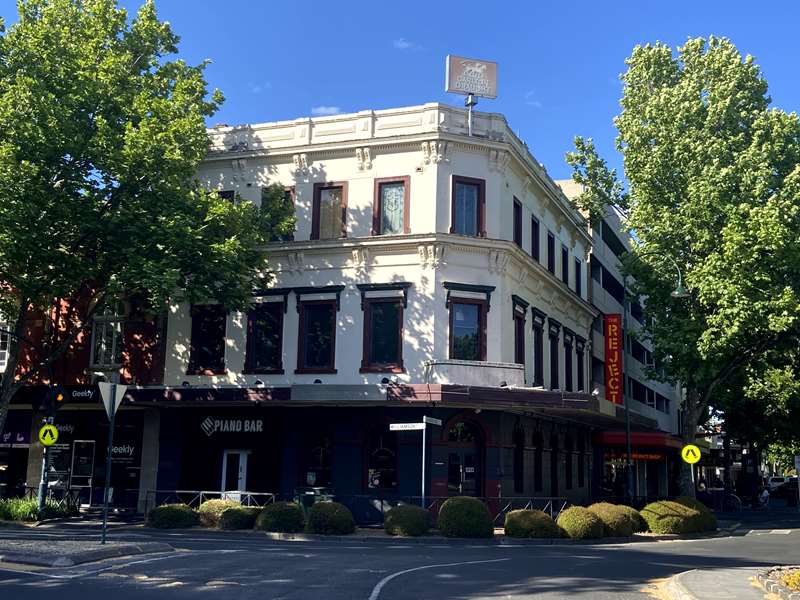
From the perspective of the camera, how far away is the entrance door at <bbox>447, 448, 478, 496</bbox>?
2723 centimetres

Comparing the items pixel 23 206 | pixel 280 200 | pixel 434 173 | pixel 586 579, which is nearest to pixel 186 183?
pixel 280 200

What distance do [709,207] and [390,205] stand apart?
1229 cm

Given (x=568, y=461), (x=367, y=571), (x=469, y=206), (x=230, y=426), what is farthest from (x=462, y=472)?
(x=367, y=571)

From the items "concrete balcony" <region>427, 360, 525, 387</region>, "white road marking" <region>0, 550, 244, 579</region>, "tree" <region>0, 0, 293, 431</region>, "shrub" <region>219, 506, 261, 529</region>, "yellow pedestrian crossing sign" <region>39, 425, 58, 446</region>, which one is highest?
"tree" <region>0, 0, 293, 431</region>

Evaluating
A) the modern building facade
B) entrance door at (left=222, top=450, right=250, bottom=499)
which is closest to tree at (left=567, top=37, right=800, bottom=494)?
the modern building facade

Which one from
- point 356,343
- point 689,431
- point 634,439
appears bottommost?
Result: point 634,439

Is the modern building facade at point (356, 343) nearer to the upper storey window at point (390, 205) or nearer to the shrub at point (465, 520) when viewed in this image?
the upper storey window at point (390, 205)

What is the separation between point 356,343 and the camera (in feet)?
92.6

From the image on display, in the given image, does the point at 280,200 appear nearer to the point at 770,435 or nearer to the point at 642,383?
the point at 642,383

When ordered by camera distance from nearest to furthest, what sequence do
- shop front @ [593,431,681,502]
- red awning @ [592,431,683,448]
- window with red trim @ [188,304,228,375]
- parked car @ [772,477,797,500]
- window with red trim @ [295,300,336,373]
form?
window with red trim @ [295,300,336,373], window with red trim @ [188,304,228,375], red awning @ [592,431,683,448], shop front @ [593,431,681,502], parked car @ [772,477,797,500]

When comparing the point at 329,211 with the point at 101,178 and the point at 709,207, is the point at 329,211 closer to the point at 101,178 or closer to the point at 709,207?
the point at 101,178

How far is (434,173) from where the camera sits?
28.4 metres

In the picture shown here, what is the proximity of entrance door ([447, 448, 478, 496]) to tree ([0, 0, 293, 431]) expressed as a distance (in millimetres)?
8405

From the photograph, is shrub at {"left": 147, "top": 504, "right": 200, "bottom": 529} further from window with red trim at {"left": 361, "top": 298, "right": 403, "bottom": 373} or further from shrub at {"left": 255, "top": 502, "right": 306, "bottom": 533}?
window with red trim at {"left": 361, "top": 298, "right": 403, "bottom": 373}
